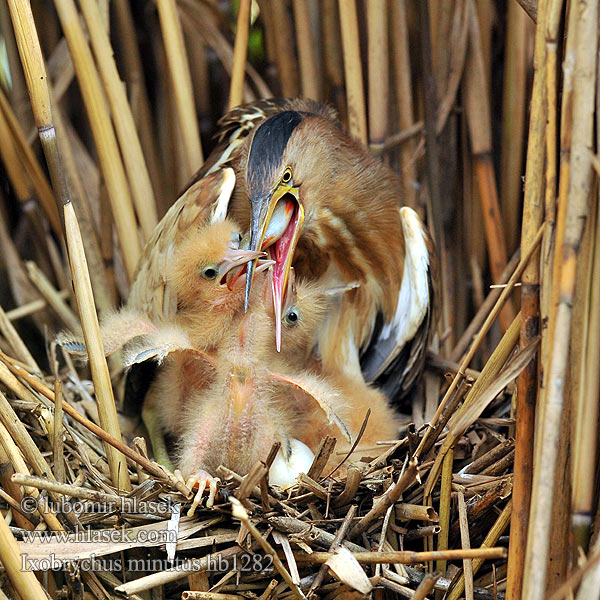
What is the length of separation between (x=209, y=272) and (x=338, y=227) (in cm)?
45

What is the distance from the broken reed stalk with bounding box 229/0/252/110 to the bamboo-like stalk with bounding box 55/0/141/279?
1.16ft

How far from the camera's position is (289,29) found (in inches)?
91.0

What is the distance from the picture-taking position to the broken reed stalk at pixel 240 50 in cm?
200

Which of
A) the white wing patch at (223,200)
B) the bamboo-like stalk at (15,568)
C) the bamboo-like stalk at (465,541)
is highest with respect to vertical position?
the white wing patch at (223,200)

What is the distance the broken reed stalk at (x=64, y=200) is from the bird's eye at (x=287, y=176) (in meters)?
0.57

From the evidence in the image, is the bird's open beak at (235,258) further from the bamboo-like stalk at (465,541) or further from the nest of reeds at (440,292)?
the bamboo-like stalk at (465,541)

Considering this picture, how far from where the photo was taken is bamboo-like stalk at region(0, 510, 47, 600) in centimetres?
113

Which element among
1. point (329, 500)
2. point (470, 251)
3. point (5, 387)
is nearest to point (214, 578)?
point (329, 500)

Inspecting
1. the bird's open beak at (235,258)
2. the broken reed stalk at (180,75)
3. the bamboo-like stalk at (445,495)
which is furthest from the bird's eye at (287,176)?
the bamboo-like stalk at (445,495)

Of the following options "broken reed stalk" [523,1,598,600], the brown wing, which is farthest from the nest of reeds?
the brown wing

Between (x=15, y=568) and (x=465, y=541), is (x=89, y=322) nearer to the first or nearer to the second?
(x=15, y=568)

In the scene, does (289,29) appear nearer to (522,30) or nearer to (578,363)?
(522,30)

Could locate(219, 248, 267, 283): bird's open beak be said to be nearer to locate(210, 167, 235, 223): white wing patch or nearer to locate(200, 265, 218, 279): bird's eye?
locate(200, 265, 218, 279): bird's eye

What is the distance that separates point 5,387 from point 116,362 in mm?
559
